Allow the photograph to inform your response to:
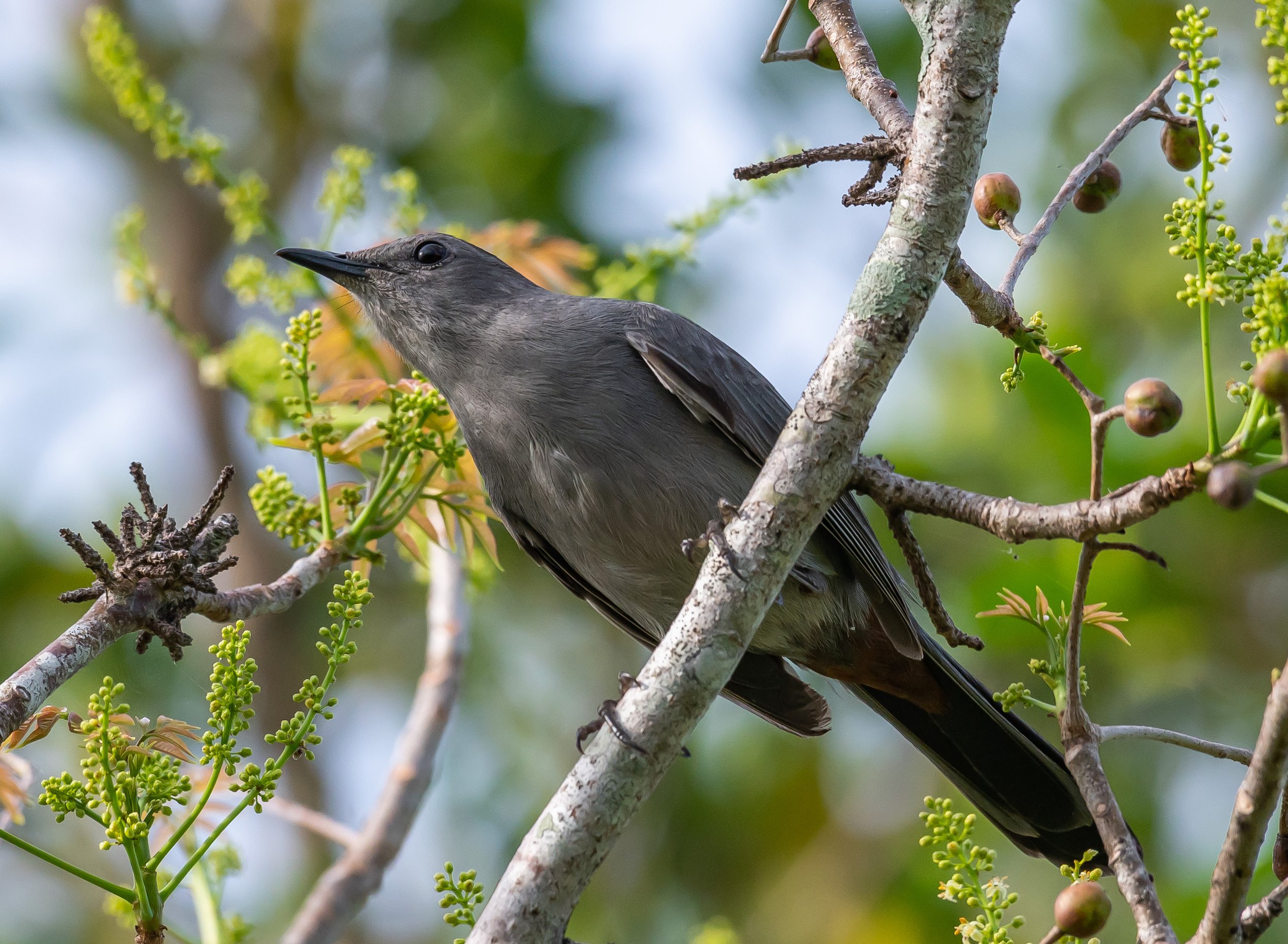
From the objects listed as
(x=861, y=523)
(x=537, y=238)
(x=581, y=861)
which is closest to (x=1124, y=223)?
(x=537, y=238)

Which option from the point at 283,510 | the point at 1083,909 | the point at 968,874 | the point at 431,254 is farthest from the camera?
the point at 431,254

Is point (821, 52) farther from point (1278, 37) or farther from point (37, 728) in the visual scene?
point (37, 728)

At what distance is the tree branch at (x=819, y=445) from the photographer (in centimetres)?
262

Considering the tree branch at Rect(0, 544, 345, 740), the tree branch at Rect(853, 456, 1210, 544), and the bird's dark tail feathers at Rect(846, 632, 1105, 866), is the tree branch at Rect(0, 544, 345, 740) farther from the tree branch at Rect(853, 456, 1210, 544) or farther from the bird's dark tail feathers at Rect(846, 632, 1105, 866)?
the bird's dark tail feathers at Rect(846, 632, 1105, 866)

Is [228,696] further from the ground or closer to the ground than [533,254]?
closer to the ground

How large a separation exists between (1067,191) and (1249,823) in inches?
58.3

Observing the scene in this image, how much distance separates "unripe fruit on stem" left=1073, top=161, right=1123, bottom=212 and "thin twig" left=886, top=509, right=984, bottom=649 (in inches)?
36.1

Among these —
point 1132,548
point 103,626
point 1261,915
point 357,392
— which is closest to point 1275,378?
point 1132,548

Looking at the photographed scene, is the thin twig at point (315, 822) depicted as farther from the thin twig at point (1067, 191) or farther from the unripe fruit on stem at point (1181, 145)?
the unripe fruit on stem at point (1181, 145)

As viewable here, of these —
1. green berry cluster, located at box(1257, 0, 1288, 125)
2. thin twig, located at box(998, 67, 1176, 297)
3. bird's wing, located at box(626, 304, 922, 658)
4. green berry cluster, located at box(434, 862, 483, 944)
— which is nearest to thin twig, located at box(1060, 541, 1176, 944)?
thin twig, located at box(998, 67, 1176, 297)

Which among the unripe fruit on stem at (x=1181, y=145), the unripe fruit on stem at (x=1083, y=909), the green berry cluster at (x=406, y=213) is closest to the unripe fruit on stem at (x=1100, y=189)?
the unripe fruit on stem at (x=1181, y=145)

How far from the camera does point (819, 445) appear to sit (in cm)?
271

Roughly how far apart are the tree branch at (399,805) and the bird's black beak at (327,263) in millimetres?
1148

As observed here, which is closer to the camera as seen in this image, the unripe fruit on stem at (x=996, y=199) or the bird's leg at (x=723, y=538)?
the bird's leg at (x=723, y=538)
